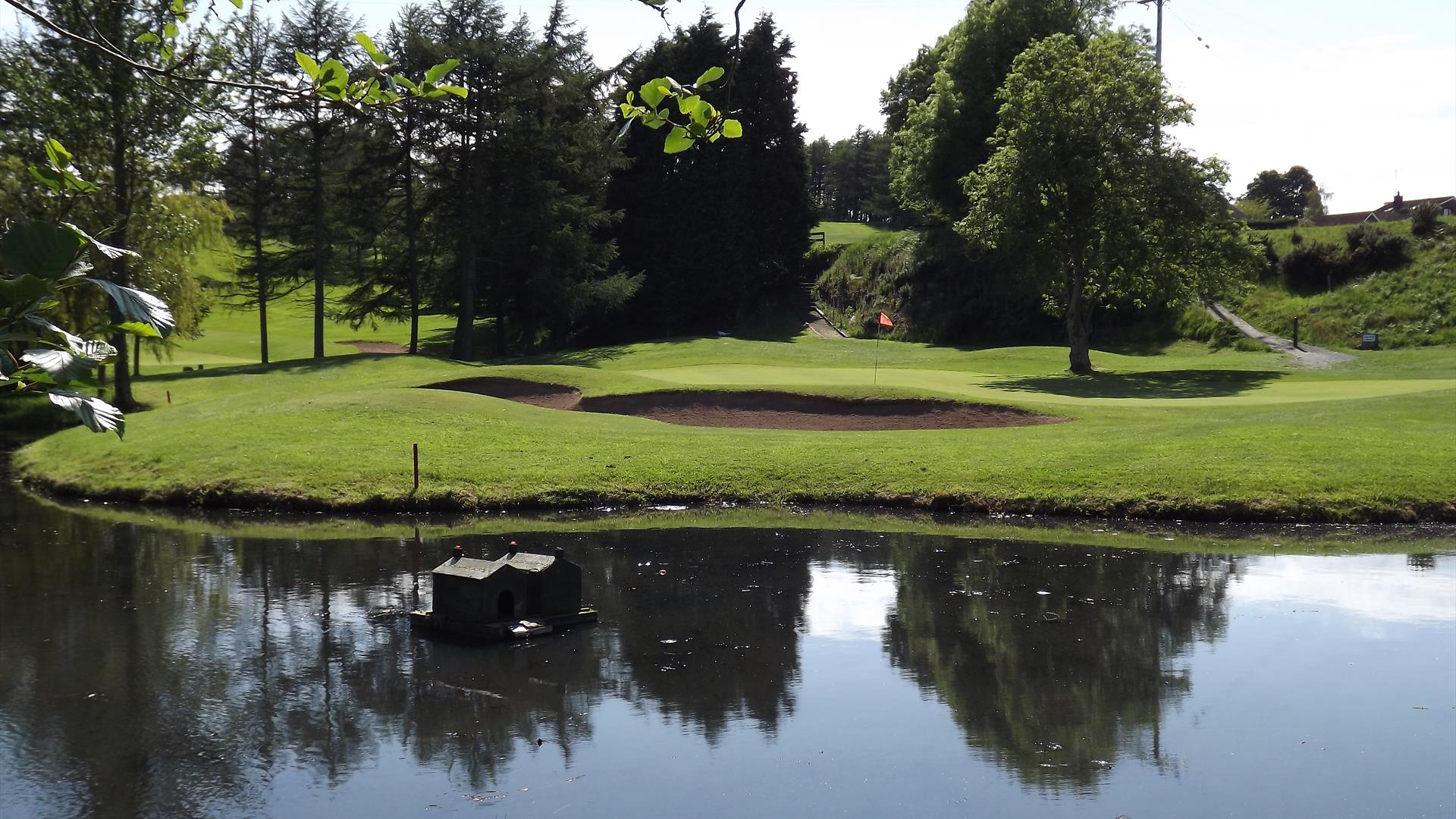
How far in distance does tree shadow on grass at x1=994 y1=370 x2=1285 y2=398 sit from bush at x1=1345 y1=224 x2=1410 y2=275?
16.0m

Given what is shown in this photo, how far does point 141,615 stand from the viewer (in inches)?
551

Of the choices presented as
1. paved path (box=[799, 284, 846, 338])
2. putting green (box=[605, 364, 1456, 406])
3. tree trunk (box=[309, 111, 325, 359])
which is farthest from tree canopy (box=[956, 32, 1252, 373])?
tree trunk (box=[309, 111, 325, 359])

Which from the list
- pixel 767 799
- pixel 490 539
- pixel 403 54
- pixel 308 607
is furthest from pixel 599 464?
pixel 403 54

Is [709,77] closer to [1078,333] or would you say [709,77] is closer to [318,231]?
[1078,333]

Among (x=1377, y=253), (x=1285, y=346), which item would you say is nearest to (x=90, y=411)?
(x=1285, y=346)

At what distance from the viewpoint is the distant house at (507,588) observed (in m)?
12.8

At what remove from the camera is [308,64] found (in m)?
3.67

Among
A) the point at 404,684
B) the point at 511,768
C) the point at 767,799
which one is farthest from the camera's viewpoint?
the point at 404,684

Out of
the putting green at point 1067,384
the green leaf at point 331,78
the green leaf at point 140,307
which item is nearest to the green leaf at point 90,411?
the green leaf at point 140,307

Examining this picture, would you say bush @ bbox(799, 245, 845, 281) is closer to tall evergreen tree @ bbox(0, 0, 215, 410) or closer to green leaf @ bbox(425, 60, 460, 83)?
tall evergreen tree @ bbox(0, 0, 215, 410)

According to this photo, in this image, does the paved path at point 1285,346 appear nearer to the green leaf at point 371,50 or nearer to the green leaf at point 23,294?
the green leaf at point 371,50

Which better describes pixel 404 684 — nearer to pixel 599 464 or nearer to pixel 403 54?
pixel 599 464

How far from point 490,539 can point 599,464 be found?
17.5 ft

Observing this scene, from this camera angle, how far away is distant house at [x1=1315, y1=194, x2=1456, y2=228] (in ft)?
237
